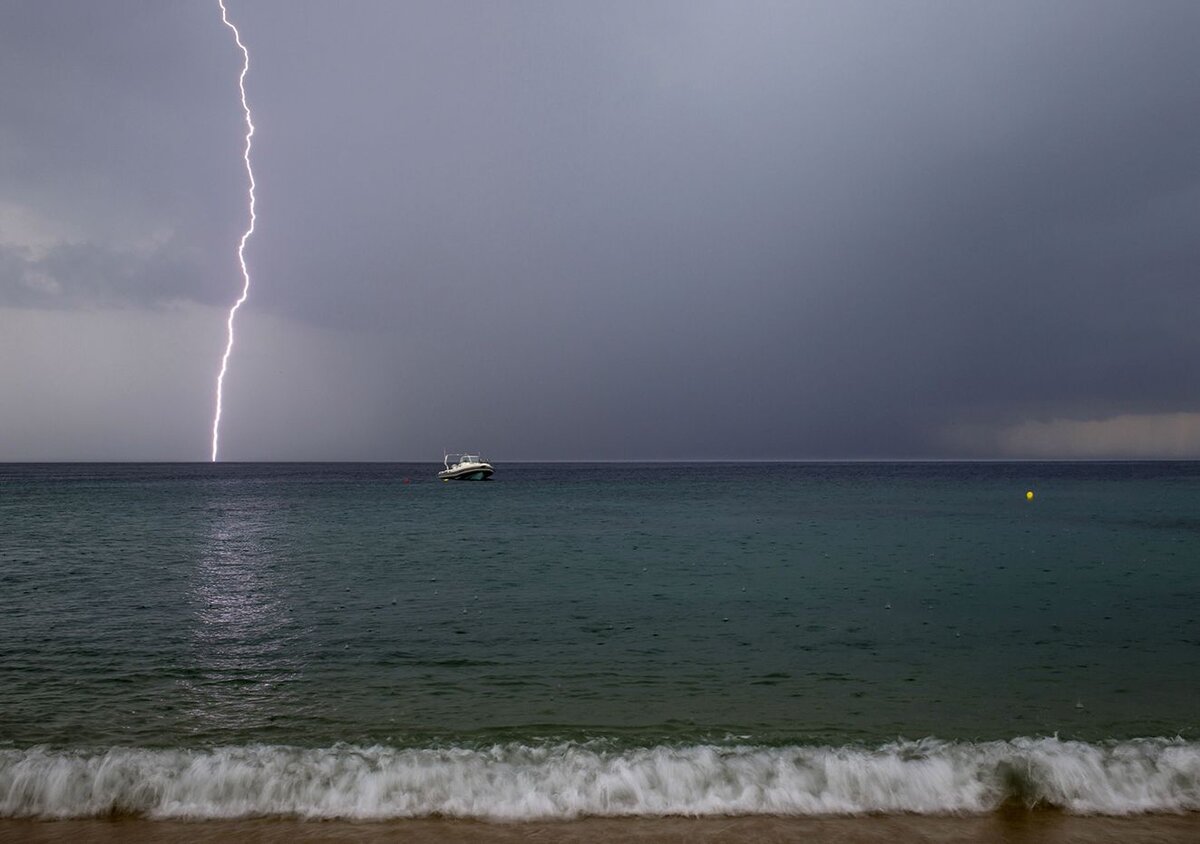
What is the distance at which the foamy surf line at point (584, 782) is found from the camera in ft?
27.4

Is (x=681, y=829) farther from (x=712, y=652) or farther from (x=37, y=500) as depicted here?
(x=37, y=500)

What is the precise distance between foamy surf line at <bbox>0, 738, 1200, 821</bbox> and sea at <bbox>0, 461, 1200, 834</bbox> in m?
0.04

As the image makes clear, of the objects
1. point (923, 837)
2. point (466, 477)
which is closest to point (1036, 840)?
point (923, 837)

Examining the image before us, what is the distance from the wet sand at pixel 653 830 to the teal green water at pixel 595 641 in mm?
2292

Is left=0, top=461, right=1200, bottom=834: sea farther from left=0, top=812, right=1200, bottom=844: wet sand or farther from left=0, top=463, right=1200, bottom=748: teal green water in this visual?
left=0, top=812, right=1200, bottom=844: wet sand

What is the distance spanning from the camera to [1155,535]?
4225cm

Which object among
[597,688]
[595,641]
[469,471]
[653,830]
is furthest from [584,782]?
[469,471]

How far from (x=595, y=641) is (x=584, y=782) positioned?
795 cm

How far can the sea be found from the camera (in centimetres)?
867

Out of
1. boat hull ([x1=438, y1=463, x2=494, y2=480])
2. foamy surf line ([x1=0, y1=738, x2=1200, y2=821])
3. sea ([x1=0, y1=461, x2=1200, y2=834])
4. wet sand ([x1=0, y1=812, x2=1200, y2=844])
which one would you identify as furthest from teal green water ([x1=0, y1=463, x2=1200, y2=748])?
boat hull ([x1=438, y1=463, x2=494, y2=480])

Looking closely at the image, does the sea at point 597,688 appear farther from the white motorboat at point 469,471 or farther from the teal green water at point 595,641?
the white motorboat at point 469,471

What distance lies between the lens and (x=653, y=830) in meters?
7.81

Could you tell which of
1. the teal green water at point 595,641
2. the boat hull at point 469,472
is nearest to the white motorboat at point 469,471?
the boat hull at point 469,472

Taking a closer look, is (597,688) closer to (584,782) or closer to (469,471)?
(584,782)
